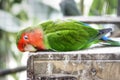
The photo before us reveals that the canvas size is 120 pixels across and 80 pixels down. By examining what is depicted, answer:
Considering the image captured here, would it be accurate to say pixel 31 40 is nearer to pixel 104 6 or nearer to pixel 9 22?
pixel 104 6

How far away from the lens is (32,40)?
1.04 metres

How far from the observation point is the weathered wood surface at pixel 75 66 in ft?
3.12

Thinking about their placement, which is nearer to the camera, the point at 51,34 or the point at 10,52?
the point at 51,34

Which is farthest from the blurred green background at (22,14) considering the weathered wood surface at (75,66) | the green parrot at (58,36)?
the weathered wood surface at (75,66)

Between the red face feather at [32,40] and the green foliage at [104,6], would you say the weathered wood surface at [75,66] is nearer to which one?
the red face feather at [32,40]

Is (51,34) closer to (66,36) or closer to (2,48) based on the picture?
(66,36)

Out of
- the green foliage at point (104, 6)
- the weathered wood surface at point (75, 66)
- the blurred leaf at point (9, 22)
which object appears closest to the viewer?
the weathered wood surface at point (75, 66)

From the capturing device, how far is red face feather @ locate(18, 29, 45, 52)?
1.04 m

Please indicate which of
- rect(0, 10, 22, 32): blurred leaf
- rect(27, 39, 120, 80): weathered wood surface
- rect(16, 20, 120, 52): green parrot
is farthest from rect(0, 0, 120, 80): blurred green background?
rect(27, 39, 120, 80): weathered wood surface

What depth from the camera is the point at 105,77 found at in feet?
3.13

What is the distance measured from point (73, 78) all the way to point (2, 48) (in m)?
2.60

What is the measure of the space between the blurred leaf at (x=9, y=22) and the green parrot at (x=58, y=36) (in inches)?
93.3

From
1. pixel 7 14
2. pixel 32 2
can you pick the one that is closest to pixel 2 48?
pixel 7 14

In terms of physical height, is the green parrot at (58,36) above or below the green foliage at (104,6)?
below
